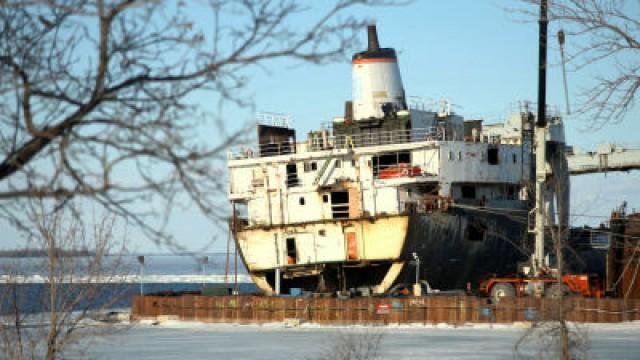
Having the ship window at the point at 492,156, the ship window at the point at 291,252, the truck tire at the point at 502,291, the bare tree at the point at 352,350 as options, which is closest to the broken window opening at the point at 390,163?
the ship window at the point at 492,156

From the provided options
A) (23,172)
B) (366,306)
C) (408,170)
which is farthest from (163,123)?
(408,170)

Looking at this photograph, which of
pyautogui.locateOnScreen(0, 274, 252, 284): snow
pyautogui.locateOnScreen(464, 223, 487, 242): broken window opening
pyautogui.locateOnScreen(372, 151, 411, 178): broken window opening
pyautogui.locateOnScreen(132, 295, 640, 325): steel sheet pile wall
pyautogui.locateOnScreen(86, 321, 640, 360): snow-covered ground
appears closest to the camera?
pyautogui.locateOnScreen(0, 274, 252, 284): snow

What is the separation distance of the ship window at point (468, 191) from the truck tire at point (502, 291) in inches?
248

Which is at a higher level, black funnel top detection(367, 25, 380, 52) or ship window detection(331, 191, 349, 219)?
black funnel top detection(367, 25, 380, 52)

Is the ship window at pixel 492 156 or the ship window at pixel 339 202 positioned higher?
the ship window at pixel 492 156

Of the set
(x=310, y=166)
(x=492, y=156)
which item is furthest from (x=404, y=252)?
(x=492, y=156)

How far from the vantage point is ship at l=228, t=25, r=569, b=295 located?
38.6 meters

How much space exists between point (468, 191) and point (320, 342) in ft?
48.9

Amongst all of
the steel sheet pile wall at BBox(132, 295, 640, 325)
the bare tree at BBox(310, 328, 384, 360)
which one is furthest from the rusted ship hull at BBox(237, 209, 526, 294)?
the bare tree at BBox(310, 328, 384, 360)

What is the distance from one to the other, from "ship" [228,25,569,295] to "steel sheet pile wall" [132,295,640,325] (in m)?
2.96

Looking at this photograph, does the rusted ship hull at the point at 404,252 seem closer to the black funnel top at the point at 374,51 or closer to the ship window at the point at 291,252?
the ship window at the point at 291,252

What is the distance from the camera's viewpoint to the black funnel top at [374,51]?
4338 cm

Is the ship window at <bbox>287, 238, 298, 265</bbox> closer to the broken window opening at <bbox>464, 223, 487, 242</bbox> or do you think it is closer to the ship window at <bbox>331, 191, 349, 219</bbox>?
the ship window at <bbox>331, 191, 349, 219</bbox>

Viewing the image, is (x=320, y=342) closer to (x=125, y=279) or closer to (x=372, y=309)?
(x=372, y=309)
